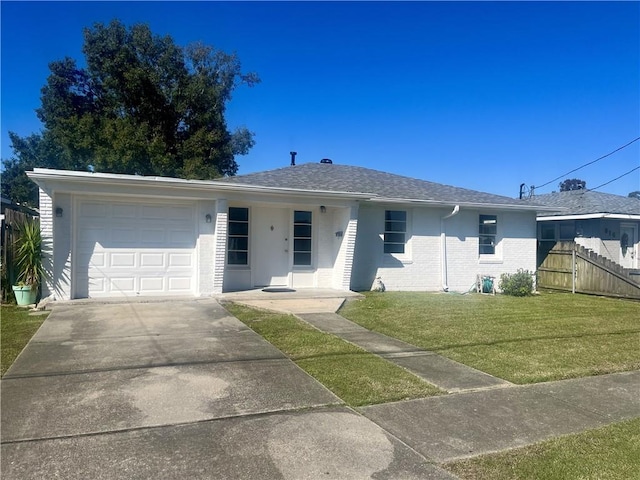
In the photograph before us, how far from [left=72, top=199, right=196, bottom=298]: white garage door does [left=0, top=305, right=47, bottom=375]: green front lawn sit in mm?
1459

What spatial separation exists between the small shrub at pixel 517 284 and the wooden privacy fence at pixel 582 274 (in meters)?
2.24

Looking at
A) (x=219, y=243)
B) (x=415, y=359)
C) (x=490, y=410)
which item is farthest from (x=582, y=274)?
(x=490, y=410)

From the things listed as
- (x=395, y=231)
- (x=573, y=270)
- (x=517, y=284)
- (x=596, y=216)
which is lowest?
(x=517, y=284)

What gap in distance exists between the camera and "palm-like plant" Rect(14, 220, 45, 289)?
9.58 metres

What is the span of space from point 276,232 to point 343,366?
7.17 m

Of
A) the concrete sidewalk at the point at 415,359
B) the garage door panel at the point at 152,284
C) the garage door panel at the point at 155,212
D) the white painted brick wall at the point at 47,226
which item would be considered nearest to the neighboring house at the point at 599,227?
the concrete sidewalk at the point at 415,359

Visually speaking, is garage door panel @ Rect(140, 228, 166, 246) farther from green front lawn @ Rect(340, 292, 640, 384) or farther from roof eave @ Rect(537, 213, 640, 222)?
roof eave @ Rect(537, 213, 640, 222)

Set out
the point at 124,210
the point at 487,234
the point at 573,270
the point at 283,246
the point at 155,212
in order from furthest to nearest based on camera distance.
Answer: the point at 573,270, the point at 487,234, the point at 283,246, the point at 155,212, the point at 124,210

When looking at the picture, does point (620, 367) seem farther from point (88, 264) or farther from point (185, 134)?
point (185, 134)

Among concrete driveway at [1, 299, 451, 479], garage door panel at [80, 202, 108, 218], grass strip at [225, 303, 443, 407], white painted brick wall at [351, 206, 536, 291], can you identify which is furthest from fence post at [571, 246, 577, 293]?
garage door panel at [80, 202, 108, 218]

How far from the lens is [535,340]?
304 inches

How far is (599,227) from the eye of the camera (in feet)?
54.7

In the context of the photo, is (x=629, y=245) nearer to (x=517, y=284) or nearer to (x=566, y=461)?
(x=517, y=284)

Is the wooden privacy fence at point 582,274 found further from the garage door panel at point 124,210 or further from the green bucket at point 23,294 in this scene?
the green bucket at point 23,294
